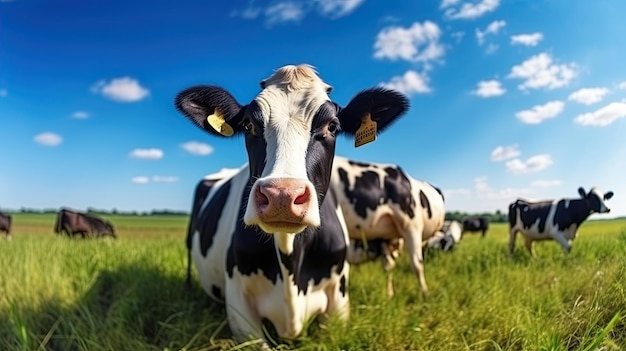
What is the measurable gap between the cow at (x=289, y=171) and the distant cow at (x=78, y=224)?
62.0 feet

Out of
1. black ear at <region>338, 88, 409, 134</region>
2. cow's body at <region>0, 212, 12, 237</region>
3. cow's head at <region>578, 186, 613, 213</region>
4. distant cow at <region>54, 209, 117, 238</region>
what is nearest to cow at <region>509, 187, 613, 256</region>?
cow's head at <region>578, 186, 613, 213</region>

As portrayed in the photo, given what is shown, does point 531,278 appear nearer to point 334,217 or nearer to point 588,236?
point 588,236

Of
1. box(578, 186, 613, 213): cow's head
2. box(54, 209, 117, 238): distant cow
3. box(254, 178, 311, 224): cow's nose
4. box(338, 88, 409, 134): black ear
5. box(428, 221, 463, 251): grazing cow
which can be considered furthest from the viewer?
box(54, 209, 117, 238): distant cow

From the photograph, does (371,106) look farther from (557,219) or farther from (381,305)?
(557,219)

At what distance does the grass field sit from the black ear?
1.34 m

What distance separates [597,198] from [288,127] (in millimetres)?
1992

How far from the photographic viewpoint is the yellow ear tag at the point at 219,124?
10.8 ft

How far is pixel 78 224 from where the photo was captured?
73.4 ft

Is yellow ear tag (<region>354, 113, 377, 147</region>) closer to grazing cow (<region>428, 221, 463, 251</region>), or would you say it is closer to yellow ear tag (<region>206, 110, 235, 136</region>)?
yellow ear tag (<region>206, 110, 235, 136</region>)

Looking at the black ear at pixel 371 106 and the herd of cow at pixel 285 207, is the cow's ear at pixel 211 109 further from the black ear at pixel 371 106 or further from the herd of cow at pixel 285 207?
the black ear at pixel 371 106

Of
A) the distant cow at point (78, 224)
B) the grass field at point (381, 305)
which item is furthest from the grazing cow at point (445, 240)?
the distant cow at point (78, 224)

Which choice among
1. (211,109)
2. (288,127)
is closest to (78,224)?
(211,109)

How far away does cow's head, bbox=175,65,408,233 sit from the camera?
2.32 meters

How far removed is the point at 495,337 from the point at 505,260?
2.53 meters
